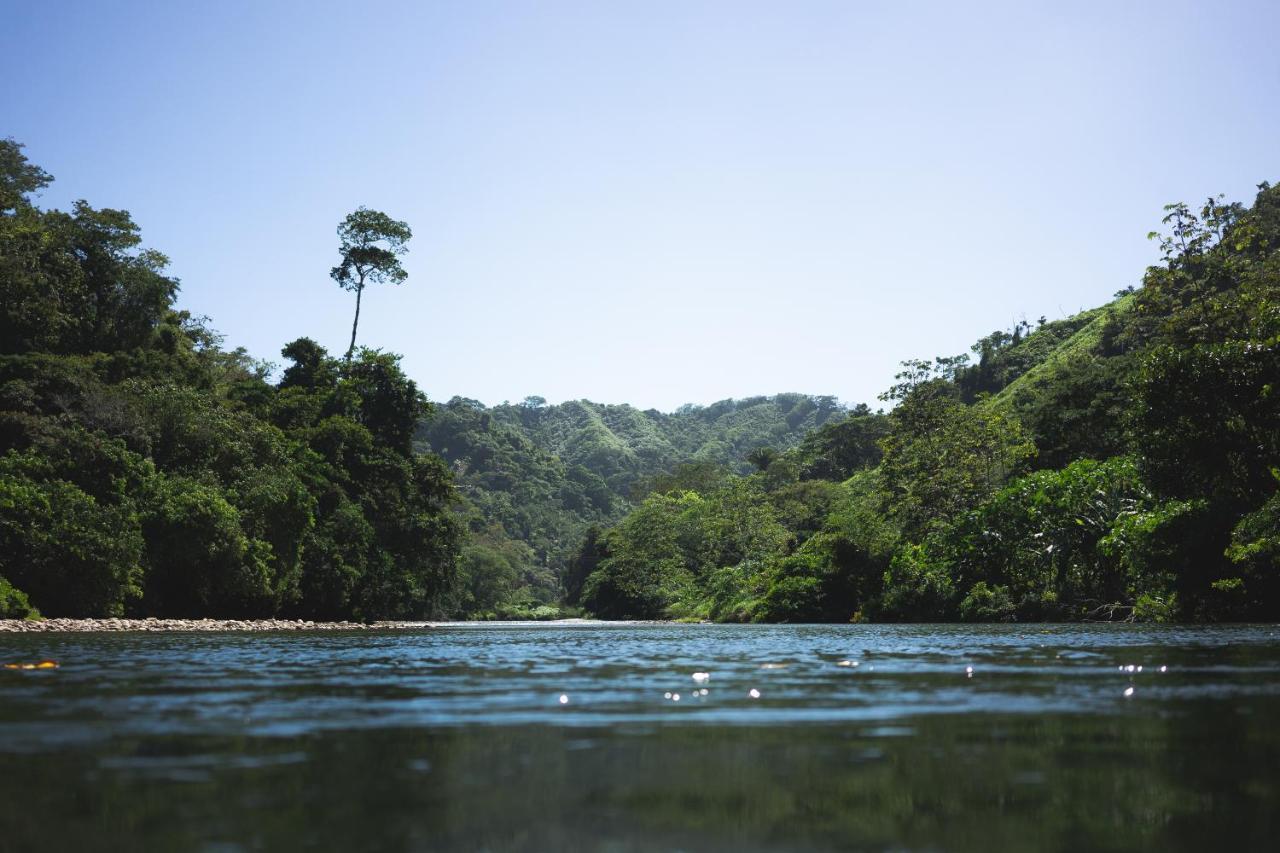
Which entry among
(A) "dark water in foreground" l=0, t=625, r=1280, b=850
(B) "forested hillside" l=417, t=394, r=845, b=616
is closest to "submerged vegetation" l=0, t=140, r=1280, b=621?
(A) "dark water in foreground" l=0, t=625, r=1280, b=850

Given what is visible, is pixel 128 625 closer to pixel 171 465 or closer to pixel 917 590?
pixel 171 465

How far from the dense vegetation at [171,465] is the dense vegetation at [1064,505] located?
24.3 meters

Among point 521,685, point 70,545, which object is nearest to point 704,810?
point 521,685

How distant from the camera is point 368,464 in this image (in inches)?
2532

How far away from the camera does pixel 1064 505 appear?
4262 cm

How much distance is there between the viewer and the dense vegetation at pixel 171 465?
3897cm

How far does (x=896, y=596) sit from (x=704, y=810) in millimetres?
49946

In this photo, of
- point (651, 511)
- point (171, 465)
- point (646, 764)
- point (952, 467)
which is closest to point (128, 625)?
point (171, 465)

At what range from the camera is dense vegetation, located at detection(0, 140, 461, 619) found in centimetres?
3897

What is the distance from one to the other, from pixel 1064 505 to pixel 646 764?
134 ft

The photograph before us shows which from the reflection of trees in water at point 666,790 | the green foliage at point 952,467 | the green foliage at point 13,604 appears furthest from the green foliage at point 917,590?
the reflection of trees in water at point 666,790

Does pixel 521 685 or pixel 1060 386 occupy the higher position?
pixel 1060 386

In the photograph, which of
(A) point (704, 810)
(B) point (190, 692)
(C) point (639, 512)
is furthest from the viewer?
(C) point (639, 512)

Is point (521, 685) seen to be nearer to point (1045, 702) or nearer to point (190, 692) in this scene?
point (190, 692)
